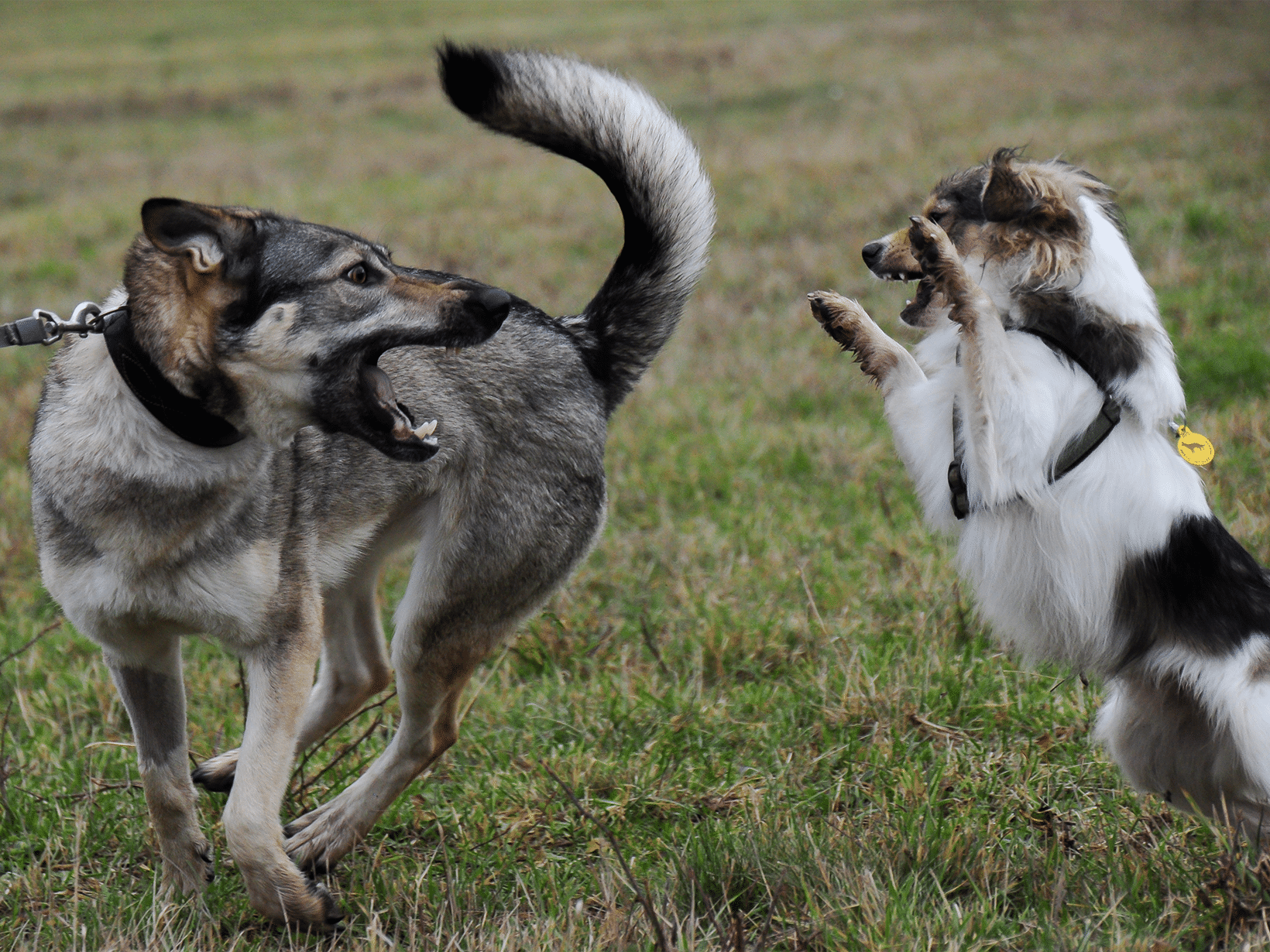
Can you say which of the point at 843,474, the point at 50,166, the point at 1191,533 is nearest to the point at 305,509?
the point at 1191,533

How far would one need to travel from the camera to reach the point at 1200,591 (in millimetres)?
2869

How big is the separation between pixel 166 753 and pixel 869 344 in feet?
7.70

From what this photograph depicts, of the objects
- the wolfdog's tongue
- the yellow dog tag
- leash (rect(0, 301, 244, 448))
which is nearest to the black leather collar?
leash (rect(0, 301, 244, 448))

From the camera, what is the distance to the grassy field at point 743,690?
2.69 m

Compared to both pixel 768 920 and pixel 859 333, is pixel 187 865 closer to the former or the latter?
pixel 768 920

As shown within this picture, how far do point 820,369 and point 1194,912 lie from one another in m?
4.68

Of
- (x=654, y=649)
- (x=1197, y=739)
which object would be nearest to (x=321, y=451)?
(x=654, y=649)

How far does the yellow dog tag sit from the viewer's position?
9.62 feet

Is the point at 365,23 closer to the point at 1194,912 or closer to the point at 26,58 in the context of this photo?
the point at 26,58

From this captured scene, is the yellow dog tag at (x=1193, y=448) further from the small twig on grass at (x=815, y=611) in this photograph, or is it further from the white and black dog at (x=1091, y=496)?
the small twig on grass at (x=815, y=611)

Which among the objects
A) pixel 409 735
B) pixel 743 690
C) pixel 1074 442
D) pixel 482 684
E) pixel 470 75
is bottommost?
pixel 482 684

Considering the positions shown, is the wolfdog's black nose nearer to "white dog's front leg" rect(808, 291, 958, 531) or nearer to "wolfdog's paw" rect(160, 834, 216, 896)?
"white dog's front leg" rect(808, 291, 958, 531)

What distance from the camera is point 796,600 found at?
176 inches

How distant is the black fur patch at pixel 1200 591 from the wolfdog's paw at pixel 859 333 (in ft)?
2.96
